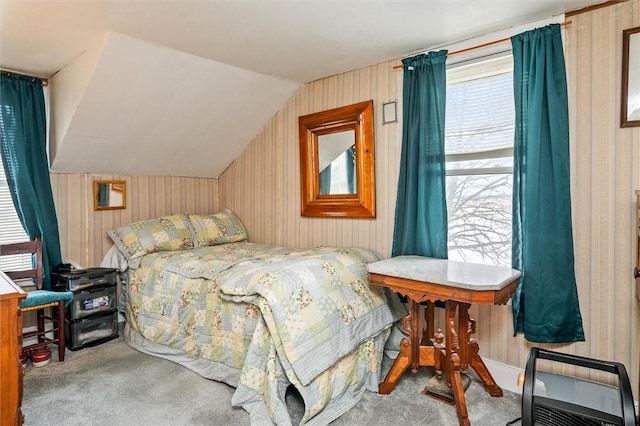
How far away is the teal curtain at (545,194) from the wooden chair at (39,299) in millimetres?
3089

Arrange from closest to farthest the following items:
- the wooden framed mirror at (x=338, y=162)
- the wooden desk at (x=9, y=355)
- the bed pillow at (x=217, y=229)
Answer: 1. the wooden desk at (x=9, y=355)
2. the wooden framed mirror at (x=338, y=162)
3. the bed pillow at (x=217, y=229)

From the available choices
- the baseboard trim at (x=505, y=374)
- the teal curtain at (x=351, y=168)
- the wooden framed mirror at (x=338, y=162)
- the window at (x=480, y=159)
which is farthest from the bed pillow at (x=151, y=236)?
the baseboard trim at (x=505, y=374)

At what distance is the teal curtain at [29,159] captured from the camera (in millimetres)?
2855

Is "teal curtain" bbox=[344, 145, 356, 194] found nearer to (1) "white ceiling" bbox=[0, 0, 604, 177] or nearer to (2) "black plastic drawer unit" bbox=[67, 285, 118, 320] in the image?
(1) "white ceiling" bbox=[0, 0, 604, 177]

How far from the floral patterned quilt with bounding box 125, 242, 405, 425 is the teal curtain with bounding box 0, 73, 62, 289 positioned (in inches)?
34.2

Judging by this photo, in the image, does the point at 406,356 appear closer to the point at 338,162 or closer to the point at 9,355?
the point at 338,162

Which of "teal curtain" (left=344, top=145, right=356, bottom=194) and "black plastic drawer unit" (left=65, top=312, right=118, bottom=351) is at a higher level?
"teal curtain" (left=344, top=145, right=356, bottom=194)

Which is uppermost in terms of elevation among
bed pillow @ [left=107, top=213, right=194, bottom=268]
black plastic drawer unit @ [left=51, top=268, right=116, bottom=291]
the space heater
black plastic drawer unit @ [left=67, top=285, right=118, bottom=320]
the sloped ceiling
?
the sloped ceiling

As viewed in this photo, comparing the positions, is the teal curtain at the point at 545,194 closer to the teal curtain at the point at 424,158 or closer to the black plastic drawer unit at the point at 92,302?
the teal curtain at the point at 424,158

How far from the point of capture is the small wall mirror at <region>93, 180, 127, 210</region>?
3369mm

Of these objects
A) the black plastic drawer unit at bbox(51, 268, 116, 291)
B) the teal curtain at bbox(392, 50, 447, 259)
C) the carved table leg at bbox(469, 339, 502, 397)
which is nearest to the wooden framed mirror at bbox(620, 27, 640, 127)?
the teal curtain at bbox(392, 50, 447, 259)

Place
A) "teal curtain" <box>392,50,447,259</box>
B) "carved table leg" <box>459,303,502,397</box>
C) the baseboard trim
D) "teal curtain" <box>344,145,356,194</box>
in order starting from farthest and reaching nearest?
"teal curtain" <box>344,145,356,194</box> → "teal curtain" <box>392,50,447,259</box> → the baseboard trim → "carved table leg" <box>459,303,502,397</box>

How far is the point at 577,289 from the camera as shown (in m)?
2.15

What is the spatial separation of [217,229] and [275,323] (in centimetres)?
199
